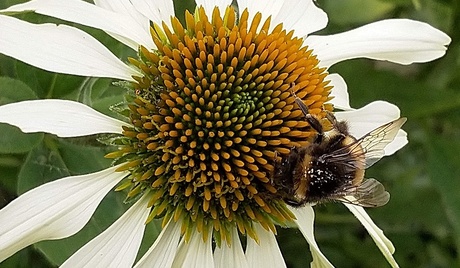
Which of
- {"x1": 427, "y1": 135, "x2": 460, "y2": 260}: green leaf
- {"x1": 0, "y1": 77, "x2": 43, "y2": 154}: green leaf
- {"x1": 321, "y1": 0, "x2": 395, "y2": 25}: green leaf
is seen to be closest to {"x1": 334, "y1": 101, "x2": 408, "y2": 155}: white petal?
{"x1": 427, "y1": 135, "x2": 460, "y2": 260}: green leaf

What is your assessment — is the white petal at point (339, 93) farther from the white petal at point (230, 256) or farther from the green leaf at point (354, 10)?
the green leaf at point (354, 10)

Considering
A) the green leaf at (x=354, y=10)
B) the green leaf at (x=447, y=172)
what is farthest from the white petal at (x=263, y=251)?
the green leaf at (x=354, y=10)

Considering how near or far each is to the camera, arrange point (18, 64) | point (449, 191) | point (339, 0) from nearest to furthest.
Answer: point (18, 64), point (449, 191), point (339, 0)

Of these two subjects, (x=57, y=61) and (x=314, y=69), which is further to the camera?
(x=314, y=69)

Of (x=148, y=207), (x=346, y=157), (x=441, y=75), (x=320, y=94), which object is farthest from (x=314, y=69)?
(x=441, y=75)

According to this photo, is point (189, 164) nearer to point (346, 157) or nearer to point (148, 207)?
point (148, 207)

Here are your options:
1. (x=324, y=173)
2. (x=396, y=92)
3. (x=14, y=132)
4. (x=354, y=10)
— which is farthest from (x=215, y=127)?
(x=354, y=10)
